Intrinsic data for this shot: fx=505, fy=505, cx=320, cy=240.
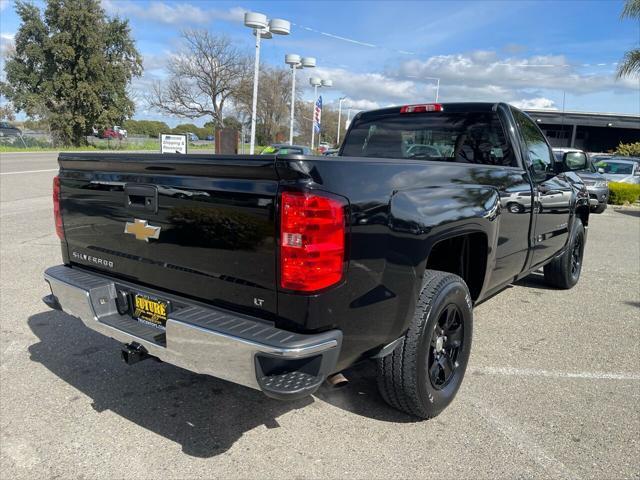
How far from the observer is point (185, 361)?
94.0 inches

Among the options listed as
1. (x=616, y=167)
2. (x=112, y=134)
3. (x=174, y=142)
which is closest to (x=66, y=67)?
(x=112, y=134)

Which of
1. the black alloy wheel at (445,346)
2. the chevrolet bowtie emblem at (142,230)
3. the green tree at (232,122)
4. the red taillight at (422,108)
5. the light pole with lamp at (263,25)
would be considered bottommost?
the black alloy wheel at (445,346)

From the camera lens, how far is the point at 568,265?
5801mm

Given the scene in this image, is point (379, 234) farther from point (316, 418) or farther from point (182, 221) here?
point (316, 418)

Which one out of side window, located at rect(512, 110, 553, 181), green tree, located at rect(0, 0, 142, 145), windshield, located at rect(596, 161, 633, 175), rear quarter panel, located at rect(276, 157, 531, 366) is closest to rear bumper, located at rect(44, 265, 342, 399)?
rear quarter panel, located at rect(276, 157, 531, 366)

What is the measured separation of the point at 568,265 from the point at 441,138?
2.55 metres

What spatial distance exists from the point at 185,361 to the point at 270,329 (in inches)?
18.3

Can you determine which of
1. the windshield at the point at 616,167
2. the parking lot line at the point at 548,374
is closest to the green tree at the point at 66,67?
the windshield at the point at 616,167

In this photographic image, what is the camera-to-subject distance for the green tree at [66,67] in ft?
132

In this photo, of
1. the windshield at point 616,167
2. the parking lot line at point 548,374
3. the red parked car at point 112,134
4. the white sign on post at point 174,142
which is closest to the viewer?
the parking lot line at point 548,374

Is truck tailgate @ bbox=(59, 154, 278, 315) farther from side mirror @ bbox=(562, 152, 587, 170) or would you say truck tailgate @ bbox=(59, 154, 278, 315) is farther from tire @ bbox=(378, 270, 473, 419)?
side mirror @ bbox=(562, 152, 587, 170)

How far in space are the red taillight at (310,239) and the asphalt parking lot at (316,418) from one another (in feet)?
3.52

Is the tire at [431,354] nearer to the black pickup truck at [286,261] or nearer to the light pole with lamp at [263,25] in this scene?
the black pickup truck at [286,261]

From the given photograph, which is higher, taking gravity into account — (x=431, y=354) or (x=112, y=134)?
(x=112, y=134)
